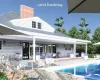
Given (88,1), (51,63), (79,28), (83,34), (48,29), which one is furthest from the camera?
(79,28)

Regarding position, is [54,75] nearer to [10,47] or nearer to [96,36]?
[10,47]

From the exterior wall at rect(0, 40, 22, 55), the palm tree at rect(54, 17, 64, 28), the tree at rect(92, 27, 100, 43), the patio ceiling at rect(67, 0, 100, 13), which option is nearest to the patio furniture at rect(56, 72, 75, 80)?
the patio ceiling at rect(67, 0, 100, 13)

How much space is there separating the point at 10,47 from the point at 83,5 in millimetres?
18776

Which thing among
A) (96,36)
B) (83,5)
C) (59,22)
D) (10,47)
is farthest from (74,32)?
(83,5)

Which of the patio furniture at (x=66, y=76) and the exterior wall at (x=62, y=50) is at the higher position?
the exterior wall at (x=62, y=50)

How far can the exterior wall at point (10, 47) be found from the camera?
68.2 ft

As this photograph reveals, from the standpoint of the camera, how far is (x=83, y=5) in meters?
3.39

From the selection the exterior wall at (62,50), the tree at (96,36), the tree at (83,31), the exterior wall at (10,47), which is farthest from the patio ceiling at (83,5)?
the tree at (83,31)

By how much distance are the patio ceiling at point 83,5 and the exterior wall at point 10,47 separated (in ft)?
57.5

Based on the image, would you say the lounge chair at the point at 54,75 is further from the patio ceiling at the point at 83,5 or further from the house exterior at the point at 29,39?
the house exterior at the point at 29,39

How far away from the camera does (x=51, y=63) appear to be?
17.1 metres

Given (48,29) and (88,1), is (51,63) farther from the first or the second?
(88,1)

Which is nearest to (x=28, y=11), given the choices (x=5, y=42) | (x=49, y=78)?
(x=5, y=42)

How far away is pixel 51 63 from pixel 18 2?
185 ft
